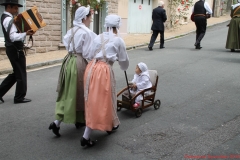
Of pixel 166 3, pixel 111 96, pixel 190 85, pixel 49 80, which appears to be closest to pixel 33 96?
pixel 49 80

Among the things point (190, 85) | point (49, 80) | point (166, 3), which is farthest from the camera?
point (166, 3)

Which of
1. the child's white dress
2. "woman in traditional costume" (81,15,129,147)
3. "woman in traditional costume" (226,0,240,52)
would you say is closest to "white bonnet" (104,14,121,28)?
"woman in traditional costume" (81,15,129,147)

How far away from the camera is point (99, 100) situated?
14.3 ft

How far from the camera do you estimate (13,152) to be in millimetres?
4355

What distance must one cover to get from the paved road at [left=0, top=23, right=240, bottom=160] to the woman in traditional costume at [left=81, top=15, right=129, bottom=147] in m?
0.36

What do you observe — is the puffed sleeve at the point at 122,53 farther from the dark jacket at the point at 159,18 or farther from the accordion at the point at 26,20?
the dark jacket at the point at 159,18

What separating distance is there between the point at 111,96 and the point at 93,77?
35cm

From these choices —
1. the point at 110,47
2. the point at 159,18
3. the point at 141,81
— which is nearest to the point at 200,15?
the point at 159,18

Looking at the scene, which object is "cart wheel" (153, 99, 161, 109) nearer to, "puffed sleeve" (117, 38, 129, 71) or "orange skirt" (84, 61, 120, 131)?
"puffed sleeve" (117, 38, 129, 71)

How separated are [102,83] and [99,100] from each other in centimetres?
22

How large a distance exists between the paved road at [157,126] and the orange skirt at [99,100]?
38 centimetres

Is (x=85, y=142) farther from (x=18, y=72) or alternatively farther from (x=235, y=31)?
(x=235, y=31)

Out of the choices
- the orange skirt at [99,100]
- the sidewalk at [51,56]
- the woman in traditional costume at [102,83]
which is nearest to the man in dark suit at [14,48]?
the woman in traditional costume at [102,83]

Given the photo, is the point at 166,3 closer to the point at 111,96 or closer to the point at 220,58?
the point at 220,58
